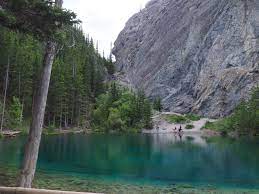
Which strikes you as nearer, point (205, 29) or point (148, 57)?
point (205, 29)

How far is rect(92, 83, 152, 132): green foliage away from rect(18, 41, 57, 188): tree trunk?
207ft

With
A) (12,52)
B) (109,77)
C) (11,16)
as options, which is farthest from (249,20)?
(11,16)

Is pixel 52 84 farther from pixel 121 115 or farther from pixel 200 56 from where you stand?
pixel 200 56

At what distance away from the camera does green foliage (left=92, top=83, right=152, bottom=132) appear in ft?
247

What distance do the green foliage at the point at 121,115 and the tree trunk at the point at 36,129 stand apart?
6317 cm

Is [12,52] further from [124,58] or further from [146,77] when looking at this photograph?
[124,58]

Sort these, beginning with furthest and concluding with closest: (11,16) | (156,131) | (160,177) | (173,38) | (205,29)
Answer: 1. (173,38)
2. (205,29)
3. (156,131)
4. (160,177)
5. (11,16)

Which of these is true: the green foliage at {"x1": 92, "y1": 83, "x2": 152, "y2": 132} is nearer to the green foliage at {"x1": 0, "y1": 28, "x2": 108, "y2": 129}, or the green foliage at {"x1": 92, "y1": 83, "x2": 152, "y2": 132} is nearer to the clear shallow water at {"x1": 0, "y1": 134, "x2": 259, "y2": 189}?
the green foliage at {"x1": 0, "y1": 28, "x2": 108, "y2": 129}

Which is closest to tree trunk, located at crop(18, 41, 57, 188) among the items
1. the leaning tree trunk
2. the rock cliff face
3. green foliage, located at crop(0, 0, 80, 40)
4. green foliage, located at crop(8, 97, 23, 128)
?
the leaning tree trunk

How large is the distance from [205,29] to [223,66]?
53.6 feet

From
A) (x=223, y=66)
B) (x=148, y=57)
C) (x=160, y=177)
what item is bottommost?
(x=160, y=177)

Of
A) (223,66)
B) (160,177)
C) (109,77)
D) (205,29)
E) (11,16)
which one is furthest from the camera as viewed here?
(109,77)

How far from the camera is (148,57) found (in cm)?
12719

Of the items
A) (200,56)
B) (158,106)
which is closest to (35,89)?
(158,106)
